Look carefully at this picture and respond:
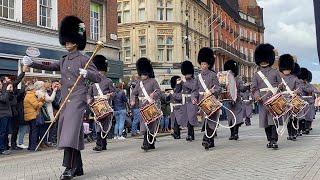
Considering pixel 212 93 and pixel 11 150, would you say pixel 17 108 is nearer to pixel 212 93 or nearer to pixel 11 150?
pixel 11 150

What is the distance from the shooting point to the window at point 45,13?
68.6 feet

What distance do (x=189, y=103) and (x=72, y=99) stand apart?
6837 mm

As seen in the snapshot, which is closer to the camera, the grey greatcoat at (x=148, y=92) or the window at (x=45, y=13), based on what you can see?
the grey greatcoat at (x=148, y=92)

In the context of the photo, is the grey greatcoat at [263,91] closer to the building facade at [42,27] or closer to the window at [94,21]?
the building facade at [42,27]

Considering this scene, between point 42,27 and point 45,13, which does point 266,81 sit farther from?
point 45,13

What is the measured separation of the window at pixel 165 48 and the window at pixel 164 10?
6.16ft

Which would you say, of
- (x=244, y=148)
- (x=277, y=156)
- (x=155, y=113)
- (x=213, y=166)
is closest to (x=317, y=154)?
(x=277, y=156)

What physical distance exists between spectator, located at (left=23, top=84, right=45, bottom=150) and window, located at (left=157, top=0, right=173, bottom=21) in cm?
3138

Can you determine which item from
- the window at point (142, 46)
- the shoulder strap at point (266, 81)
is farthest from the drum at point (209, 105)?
the window at point (142, 46)

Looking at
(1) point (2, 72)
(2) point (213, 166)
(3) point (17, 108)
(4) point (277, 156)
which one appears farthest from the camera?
(1) point (2, 72)

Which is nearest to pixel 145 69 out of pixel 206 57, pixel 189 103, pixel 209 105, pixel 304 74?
pixel 206 57

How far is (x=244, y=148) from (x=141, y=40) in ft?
108

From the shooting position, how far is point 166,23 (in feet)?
140

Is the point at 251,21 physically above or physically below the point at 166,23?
above
